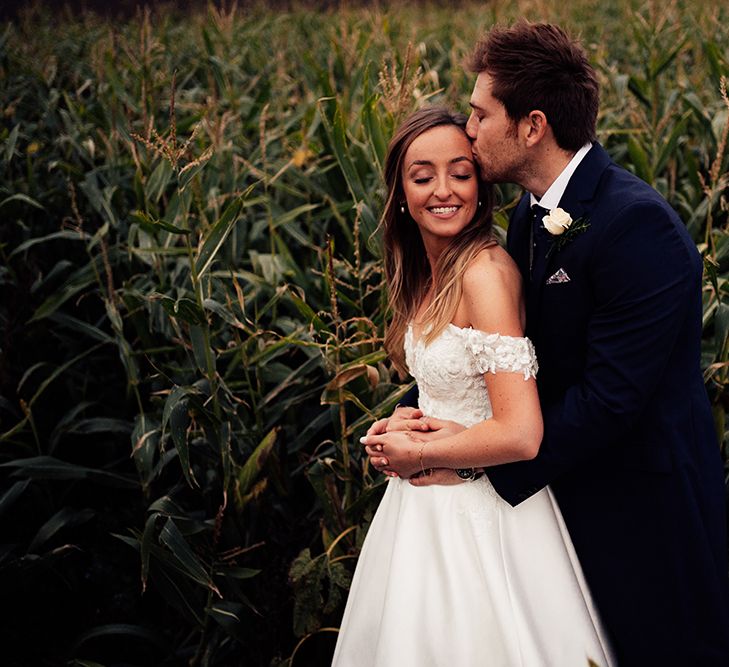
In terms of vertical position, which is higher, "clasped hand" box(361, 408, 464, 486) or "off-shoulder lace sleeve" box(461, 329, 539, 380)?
"off-shoulder lace sleeve" box(461, 329, 539, 380)

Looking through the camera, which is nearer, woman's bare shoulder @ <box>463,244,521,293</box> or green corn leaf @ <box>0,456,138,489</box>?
woman's bare shoulder @ <box>463,244,521,293</box>

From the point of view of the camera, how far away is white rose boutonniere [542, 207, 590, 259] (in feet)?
4.96

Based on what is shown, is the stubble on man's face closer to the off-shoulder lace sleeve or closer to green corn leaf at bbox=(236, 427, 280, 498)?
the off-shoulder lace sleeve

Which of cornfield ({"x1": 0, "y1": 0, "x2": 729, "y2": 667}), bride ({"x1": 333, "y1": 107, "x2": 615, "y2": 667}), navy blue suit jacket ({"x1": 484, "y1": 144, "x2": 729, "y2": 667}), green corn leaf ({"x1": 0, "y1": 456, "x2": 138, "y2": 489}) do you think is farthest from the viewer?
green corn leaf ({"x1": 0, "y1": 456, "x2": 138, "y2": 489})

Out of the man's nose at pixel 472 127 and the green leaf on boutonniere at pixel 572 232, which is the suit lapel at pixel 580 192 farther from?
the man's nose at pixel 472 127

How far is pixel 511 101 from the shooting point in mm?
1569

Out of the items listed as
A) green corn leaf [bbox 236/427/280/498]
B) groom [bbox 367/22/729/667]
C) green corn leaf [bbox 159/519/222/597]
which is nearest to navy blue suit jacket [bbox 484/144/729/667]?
groom [bbox 367/22/729/667]

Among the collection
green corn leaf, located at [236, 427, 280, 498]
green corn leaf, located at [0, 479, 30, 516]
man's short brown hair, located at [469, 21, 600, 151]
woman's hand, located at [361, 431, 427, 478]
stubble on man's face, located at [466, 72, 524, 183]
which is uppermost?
man's short brown hair, located at [469, 21, 600, 151]

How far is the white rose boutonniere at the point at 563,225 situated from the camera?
1.51 m

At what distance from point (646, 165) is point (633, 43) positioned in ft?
12.7

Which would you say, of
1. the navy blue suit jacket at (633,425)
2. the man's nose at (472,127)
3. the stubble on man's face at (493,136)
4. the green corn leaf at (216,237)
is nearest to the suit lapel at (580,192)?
the navy blue suit jacket at (633,425)

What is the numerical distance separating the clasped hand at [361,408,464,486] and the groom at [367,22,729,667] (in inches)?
5.5

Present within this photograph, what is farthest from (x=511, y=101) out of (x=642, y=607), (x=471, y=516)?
(x=642, y=607)

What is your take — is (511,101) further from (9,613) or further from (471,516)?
(9,613)
